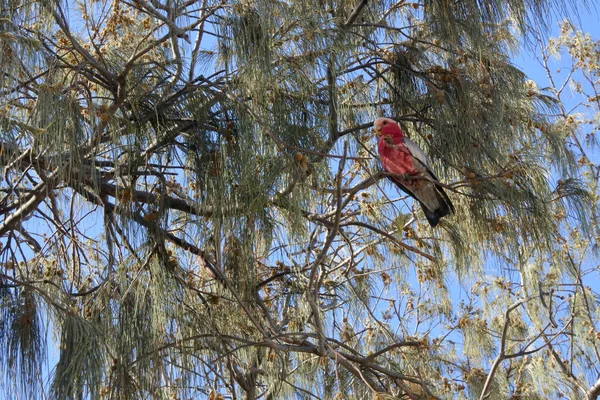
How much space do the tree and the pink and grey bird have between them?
0.17 feet

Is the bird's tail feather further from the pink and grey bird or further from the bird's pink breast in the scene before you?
the bird's pink breast

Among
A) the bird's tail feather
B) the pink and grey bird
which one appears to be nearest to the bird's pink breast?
the pink and grey bird

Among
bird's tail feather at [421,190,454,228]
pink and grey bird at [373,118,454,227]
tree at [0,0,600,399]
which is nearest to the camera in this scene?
tree at [0,0,600,399]

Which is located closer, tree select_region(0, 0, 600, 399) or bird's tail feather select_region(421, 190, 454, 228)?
tree select_region(0, 0, 600, 399)

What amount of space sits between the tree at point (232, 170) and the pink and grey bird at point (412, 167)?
0.05 meters

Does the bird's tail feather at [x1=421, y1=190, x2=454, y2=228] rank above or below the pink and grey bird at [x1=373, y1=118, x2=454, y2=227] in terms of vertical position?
below

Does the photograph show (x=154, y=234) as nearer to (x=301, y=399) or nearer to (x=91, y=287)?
(x=91, y=287)

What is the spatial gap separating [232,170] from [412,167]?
57cm

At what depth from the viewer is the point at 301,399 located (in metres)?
2.30

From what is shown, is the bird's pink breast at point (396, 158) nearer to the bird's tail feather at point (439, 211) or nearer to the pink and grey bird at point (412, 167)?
the pink and grey bird at point (412, 167)

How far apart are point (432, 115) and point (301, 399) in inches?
34.3

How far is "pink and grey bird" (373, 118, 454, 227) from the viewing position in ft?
6.77

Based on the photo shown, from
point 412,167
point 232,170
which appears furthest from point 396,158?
point 232,170

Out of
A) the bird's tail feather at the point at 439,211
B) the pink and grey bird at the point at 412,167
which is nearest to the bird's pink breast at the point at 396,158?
the pink and grey bird at the point at 412,167
